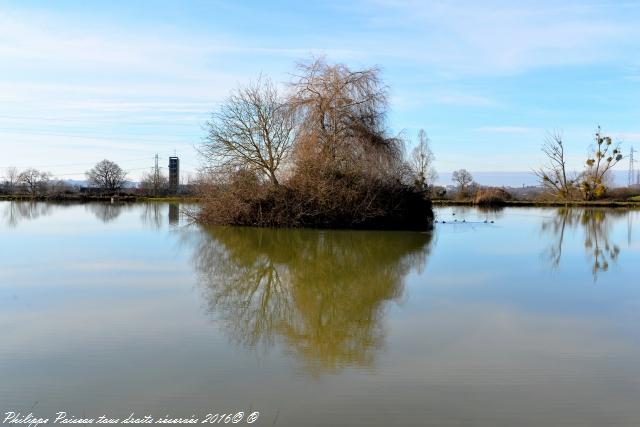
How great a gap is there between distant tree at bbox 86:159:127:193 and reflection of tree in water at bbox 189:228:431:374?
4708 cm

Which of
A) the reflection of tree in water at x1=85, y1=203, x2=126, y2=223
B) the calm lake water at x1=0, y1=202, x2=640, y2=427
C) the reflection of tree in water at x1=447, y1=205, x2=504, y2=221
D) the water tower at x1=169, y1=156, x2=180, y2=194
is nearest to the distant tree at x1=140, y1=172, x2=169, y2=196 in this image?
the water tower at x1=169, y1=156, x2=180, y2=194

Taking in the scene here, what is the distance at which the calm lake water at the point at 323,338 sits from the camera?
382cm

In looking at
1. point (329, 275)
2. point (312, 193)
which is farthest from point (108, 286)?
point (312, 193)

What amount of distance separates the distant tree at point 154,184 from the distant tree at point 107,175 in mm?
2640

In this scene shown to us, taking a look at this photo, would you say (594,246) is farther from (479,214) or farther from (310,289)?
(479,214)

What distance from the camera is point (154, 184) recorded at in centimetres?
5659

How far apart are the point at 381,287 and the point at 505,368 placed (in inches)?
145

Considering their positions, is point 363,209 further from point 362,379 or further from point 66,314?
point 362,379

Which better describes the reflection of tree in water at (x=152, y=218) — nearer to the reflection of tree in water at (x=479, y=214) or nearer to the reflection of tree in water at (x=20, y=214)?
the reflection of tree in water at (x=20, y=214)

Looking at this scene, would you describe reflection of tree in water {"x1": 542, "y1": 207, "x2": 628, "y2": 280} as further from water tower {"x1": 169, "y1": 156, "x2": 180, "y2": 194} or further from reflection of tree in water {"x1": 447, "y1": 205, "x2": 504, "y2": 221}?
water tower {"x1": 169, "y1": 156, "x2": 180, "y2": 194}

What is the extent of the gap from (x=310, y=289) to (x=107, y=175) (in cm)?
5562

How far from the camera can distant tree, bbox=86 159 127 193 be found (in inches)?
2294

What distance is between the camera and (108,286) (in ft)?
26.1

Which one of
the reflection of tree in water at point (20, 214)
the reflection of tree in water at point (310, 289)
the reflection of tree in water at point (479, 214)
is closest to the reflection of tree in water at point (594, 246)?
the reflection of tree in water at point (310, 289)
